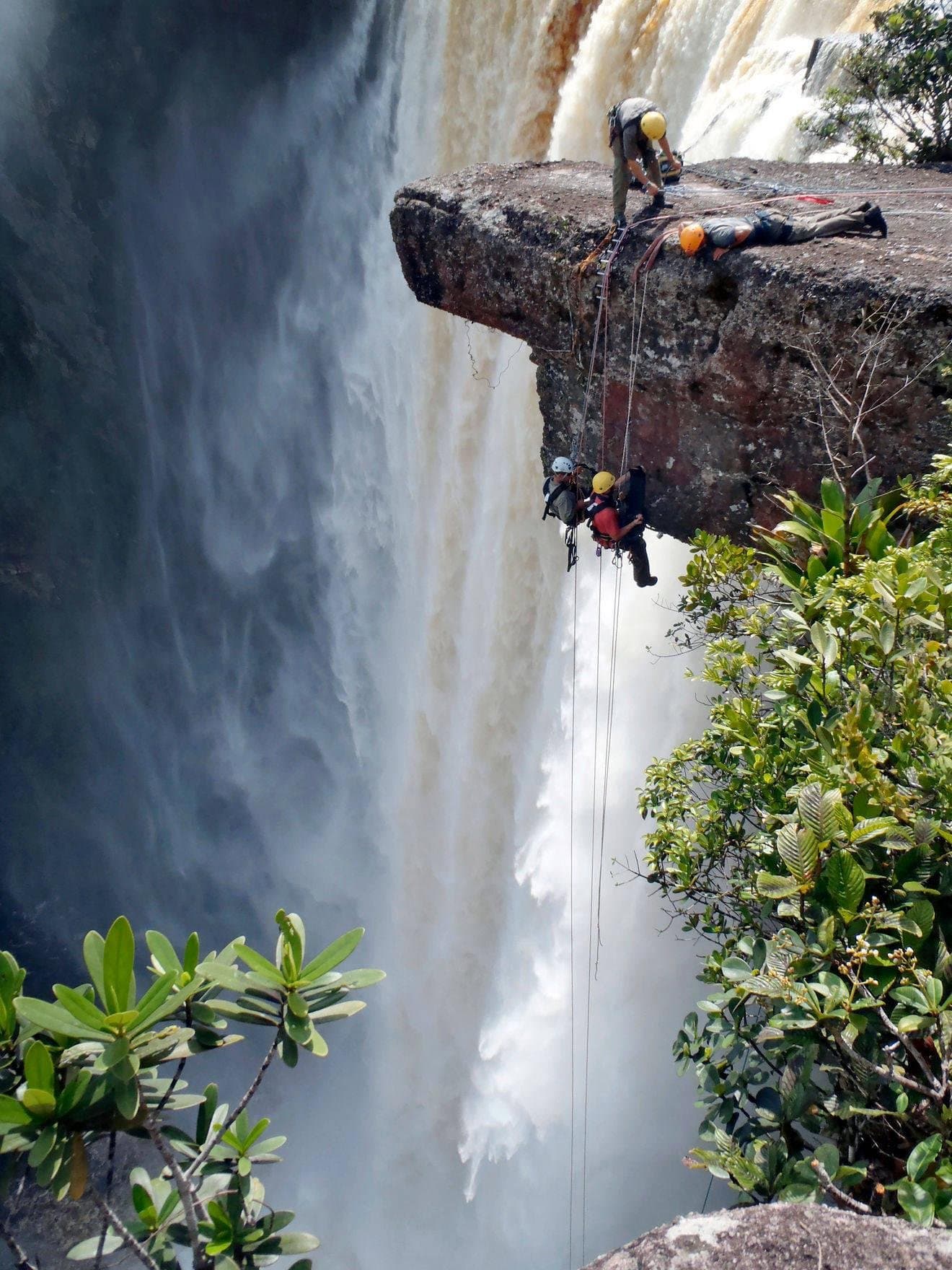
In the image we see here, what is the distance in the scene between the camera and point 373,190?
11398 mm

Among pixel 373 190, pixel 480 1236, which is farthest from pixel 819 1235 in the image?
pixel 373 190

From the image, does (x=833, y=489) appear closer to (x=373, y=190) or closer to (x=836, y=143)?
(x=836, y=143)

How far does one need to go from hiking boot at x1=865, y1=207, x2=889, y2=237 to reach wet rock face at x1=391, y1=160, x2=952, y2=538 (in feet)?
0.31

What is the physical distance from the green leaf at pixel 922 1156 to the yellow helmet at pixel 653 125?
4.50 meters

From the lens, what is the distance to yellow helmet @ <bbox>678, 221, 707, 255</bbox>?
434 cm

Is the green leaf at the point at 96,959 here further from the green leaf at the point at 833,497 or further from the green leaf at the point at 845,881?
the green leaf at the point at 833,497

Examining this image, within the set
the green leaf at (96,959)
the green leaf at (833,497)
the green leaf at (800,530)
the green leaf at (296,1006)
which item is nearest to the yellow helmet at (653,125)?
the green leaf at (833,497)

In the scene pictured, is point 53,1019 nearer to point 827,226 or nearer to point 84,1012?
point 84,1012

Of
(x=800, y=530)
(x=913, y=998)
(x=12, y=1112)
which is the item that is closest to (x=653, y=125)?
(x=800, y=530)

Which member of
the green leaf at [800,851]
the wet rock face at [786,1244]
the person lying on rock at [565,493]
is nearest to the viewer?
the wet rock face at [786,1244]

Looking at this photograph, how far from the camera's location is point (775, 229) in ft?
14.1

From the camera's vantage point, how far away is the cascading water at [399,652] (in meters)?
7.59

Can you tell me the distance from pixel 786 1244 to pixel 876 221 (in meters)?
4.31

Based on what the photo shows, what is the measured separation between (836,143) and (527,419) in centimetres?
339
